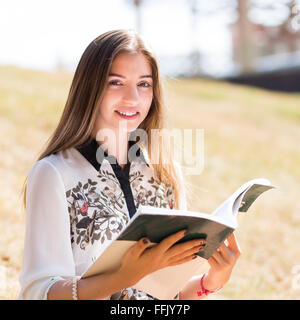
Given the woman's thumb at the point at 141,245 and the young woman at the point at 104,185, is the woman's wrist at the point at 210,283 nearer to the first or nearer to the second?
the young woman at the point at 104,185

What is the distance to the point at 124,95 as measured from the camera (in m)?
1.92

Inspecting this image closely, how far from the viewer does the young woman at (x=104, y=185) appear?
159 cm

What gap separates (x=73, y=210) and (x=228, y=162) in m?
6.06

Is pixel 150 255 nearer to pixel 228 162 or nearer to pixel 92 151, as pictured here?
pixel 92 151

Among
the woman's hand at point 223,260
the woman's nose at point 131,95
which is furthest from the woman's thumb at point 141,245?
the woman's nose at point 131,95

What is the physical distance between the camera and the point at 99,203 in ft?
6.02

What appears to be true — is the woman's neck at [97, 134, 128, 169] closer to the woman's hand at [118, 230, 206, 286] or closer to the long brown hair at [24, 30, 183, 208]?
the long brown hair at [24, 30, 183, 208]

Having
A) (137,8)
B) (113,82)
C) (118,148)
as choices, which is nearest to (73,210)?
(118,148)

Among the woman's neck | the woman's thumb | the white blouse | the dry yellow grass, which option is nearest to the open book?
the woman's thumb

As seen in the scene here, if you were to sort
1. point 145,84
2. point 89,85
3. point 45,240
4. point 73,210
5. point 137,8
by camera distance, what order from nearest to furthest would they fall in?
1. point 45,240
2. point 73,210
3. point 89,85
4. point 145,84
5. point 137,8

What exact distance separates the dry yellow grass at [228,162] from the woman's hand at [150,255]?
0.56m

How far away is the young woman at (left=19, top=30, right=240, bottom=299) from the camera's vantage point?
159 cm
